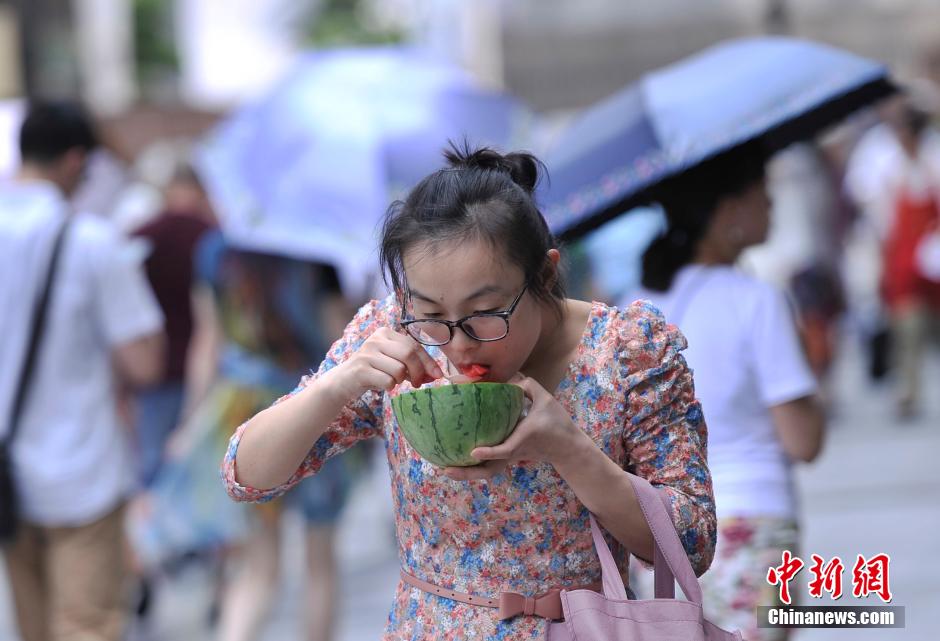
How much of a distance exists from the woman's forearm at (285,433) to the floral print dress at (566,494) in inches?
1.4

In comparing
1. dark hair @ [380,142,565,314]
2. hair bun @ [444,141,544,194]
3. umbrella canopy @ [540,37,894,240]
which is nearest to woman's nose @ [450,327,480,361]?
dark hair @ [380,142,565,314]

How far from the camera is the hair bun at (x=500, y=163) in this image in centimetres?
242

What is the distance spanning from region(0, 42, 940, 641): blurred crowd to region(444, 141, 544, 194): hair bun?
3.71ft

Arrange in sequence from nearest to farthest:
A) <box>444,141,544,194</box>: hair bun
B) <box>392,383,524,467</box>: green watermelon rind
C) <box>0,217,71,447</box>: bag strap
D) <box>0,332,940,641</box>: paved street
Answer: <box>392,383,524,467</box>: green watermelon rind → <box>444,141,544,194</box>: hair bun → <box>0,217,71,447</box>: bag strap → <box>0,332,940,641</box>: paved street

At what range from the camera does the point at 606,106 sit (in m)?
4.62

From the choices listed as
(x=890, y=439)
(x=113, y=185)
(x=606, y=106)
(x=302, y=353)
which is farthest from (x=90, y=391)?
(x=890, y=439)

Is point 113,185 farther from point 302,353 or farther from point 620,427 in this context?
point 620,427

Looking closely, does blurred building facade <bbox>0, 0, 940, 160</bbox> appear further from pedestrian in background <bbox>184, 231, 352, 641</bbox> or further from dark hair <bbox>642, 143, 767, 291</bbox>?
dark hair <bbox>642, 143, 767, 291</bbox>

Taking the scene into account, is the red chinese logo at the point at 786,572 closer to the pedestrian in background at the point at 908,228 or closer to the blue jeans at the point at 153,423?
the blue jeans at the point at 153,423

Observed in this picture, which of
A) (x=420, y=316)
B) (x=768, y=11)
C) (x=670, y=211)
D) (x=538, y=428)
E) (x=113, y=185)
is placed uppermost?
(x=768, y=11)

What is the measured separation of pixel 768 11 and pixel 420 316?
7.05m

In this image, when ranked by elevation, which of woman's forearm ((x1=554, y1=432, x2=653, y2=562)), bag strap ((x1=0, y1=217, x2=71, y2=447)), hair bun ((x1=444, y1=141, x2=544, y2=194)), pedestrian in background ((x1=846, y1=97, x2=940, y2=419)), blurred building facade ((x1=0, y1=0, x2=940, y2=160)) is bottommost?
woman's forearm ((x1=554, y1=432, x2=653, y2=562))

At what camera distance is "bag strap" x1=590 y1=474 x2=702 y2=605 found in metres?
2.27

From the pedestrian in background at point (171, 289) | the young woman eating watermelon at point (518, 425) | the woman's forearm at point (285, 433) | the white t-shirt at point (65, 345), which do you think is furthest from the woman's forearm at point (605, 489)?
the pedestrian in background at point (171, 289)
